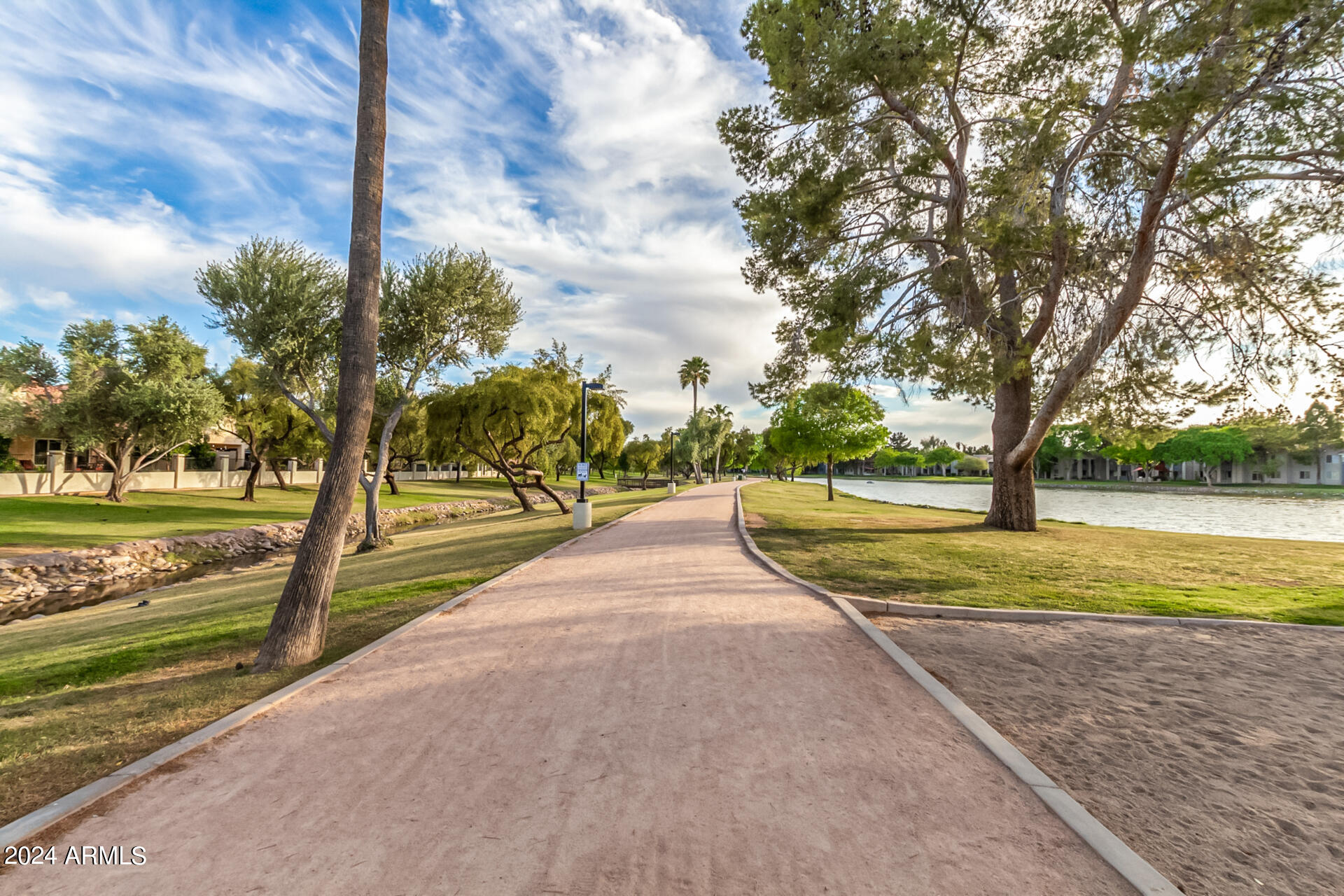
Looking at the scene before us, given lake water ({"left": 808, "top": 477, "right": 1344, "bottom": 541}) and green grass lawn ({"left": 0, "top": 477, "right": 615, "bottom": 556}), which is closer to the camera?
green grass lawn ({"left": 0, "top": 477, "right": 615, "bottom": 556})

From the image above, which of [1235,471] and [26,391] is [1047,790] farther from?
[1235,471]

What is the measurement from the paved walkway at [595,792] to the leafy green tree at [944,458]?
16314cm

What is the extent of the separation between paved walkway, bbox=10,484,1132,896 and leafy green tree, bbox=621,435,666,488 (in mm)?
65391

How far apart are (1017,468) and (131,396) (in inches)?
1406

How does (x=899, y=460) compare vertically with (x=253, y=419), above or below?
below

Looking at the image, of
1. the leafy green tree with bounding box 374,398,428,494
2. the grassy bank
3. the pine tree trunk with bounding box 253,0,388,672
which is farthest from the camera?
the grassy bank

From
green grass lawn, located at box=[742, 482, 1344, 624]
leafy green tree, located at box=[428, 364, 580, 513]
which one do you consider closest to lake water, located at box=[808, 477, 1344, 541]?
green grass lawn, located at box=[742, 482, 1344, 624]

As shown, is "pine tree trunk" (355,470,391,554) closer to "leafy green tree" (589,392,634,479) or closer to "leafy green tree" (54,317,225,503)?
"leafy green tree" (589,392,634,479)

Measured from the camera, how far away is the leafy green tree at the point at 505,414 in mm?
22156

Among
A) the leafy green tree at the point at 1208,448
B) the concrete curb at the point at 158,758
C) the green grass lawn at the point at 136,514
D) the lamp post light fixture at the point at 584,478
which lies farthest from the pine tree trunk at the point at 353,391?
the leafy green tree at the point at 1208,448

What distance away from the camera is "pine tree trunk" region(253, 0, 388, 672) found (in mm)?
5598

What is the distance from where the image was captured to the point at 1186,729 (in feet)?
12.4

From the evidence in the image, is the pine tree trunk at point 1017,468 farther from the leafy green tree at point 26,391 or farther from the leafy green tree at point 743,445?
the leafy green tree at point 743,445

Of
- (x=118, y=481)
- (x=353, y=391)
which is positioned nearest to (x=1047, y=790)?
(x=353, y=391)
